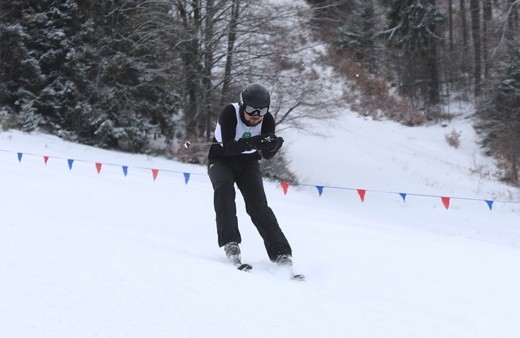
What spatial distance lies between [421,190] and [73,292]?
16.8 meters

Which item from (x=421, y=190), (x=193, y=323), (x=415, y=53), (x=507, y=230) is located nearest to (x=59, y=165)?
(x=193, y=323)

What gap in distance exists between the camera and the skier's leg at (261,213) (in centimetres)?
480

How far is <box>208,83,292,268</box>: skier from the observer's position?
4816mm

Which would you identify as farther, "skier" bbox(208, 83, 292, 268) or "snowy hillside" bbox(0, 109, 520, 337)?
"skier" bbox(208, 83, 292, 268)

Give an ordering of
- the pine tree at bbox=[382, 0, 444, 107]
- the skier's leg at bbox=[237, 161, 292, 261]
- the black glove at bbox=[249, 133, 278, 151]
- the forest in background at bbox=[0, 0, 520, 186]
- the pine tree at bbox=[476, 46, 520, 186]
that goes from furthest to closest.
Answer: the pine tree at bbox=[382, 0, 444, 107] < the pine tree at bbox=[476, 46, 520, 186] < the forest in background at bbox=[0, 0, 520, 186] < the black glove at bbox=[249, 133, 278, 151] < the skier's leg at bbox=[237, 161, 292, 261]

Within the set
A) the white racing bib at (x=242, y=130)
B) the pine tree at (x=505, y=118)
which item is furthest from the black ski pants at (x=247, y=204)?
the pine tree at (x=505, y=118)

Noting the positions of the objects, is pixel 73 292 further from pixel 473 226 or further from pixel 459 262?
pixel 473 226

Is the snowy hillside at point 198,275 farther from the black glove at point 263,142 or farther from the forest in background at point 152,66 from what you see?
the forest in background at point 152,66

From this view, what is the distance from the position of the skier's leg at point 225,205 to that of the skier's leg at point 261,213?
0.15 meters

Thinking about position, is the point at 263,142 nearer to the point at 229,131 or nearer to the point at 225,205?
the point at 229,131

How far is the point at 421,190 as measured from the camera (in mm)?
18594

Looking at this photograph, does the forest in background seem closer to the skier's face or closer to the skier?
the skier

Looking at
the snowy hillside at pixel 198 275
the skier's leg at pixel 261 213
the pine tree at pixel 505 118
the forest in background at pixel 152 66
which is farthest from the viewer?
the pine tree at pixel 505 118

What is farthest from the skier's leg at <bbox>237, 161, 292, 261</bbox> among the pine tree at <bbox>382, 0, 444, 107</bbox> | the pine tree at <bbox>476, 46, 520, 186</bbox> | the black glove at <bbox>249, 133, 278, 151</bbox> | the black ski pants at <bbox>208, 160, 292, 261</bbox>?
the pine tree at <bbox>382, 0, 444, 107</bbox>
